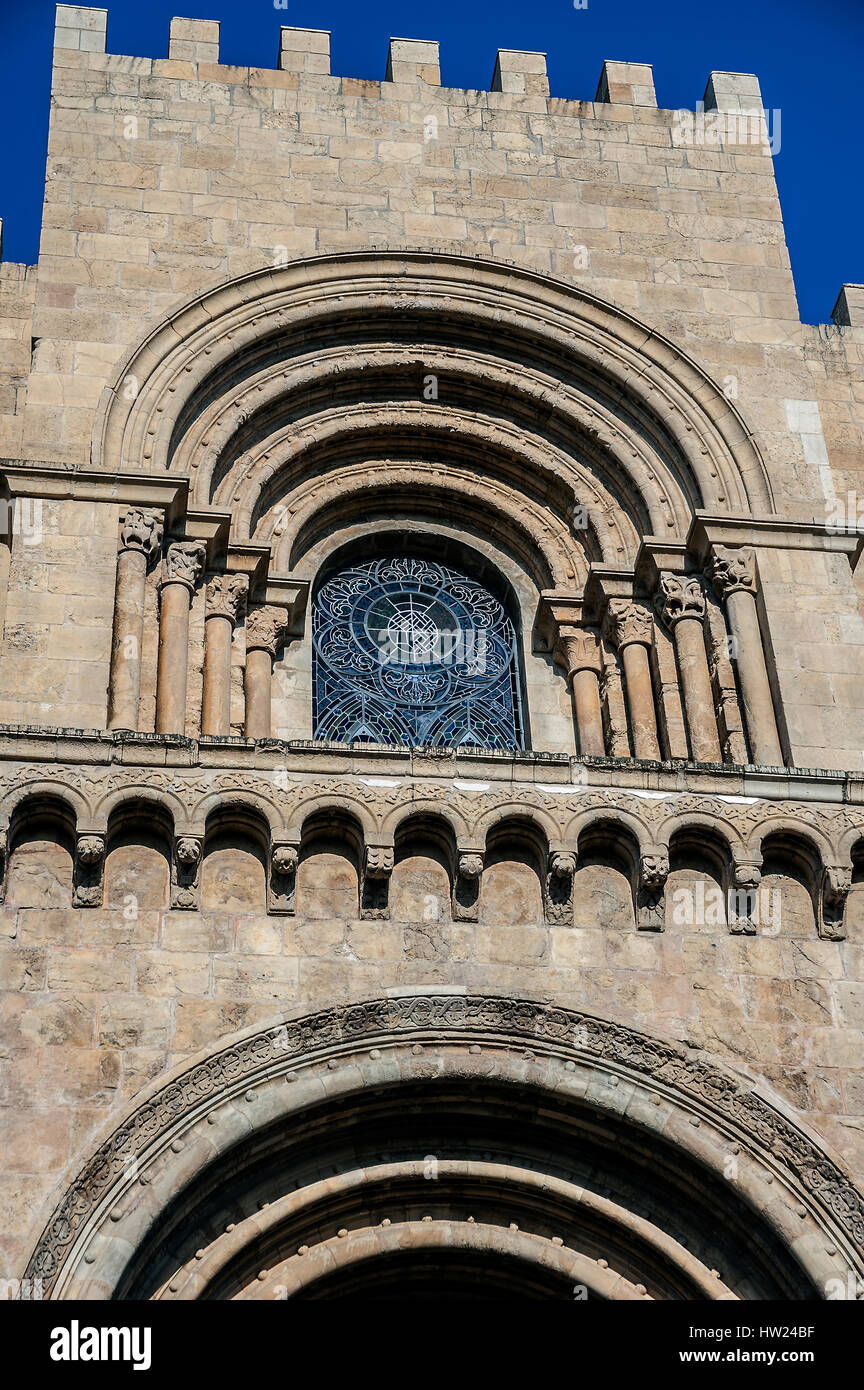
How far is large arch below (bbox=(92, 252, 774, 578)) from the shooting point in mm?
19516

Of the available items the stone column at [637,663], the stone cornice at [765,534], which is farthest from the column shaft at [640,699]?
the stone cornice at [765,534]

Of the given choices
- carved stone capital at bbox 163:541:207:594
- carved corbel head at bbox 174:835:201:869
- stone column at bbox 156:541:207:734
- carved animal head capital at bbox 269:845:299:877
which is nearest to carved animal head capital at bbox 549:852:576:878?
carved animal head capital at bbox 269:845:299:877

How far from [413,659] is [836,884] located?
5888 millimetres

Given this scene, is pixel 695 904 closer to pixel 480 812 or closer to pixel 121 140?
pixel 480 812

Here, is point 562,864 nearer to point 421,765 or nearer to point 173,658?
point 421,765

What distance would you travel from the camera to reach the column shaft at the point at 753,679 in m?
17.6

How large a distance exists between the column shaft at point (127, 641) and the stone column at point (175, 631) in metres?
0.31

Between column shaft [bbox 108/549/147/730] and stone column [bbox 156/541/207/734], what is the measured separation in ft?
1.02

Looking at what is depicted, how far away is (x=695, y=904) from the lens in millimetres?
15281

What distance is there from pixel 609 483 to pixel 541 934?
6.51 metres

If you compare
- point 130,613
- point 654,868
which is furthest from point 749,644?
point 130,613

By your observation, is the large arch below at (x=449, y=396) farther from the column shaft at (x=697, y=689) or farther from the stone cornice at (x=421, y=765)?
the stone cornice at (x=421, y=765)

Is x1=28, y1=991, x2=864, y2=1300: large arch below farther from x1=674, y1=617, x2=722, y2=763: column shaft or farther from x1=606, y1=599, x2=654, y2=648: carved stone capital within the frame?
x1=606, y1=599, x2=654, y2=648: carved stone capital

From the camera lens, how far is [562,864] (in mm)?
15016
